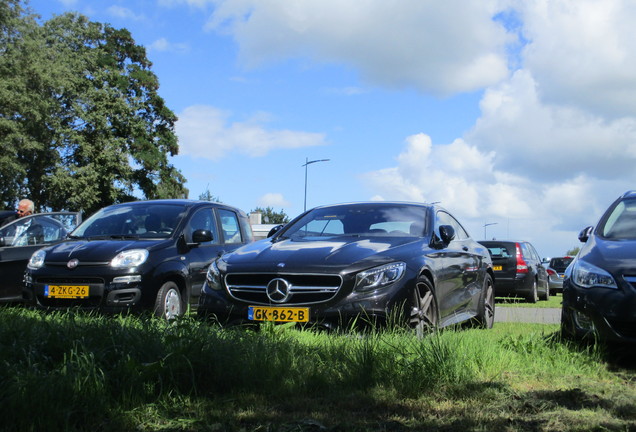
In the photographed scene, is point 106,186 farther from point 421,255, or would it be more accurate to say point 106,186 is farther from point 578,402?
point 578,402

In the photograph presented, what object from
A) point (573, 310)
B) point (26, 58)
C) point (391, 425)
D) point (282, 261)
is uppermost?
point (26, 58)

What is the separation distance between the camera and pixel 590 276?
6.14 m

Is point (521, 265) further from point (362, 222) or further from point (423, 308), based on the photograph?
point (423, 308)

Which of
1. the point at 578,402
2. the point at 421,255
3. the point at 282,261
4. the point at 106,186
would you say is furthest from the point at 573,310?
the point at 106,186

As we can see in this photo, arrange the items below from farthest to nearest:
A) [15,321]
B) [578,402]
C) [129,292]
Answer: [129,292] → [15,321] → [578,402]

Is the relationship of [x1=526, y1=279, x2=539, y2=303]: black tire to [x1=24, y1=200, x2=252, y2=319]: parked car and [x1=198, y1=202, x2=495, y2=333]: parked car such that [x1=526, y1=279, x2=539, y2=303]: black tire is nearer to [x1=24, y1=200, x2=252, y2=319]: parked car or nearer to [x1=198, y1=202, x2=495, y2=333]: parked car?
[x1=24, y1=200, x2=252, y2=319]: parked car

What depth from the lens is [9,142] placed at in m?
35.2

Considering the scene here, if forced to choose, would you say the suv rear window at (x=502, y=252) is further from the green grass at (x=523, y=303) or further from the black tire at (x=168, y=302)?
the black tire at (x=168, y=302)

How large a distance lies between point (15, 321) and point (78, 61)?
3945 centimetres

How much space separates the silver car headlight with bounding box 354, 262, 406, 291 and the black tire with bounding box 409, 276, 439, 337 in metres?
0.22

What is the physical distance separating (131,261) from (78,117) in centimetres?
3612

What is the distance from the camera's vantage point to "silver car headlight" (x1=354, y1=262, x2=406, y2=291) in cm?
614

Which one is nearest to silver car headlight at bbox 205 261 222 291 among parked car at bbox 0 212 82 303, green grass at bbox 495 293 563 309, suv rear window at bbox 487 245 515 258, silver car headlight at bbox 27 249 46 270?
silver car headlight at bbox 27 249 46 270

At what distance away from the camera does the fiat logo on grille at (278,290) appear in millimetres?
6250
